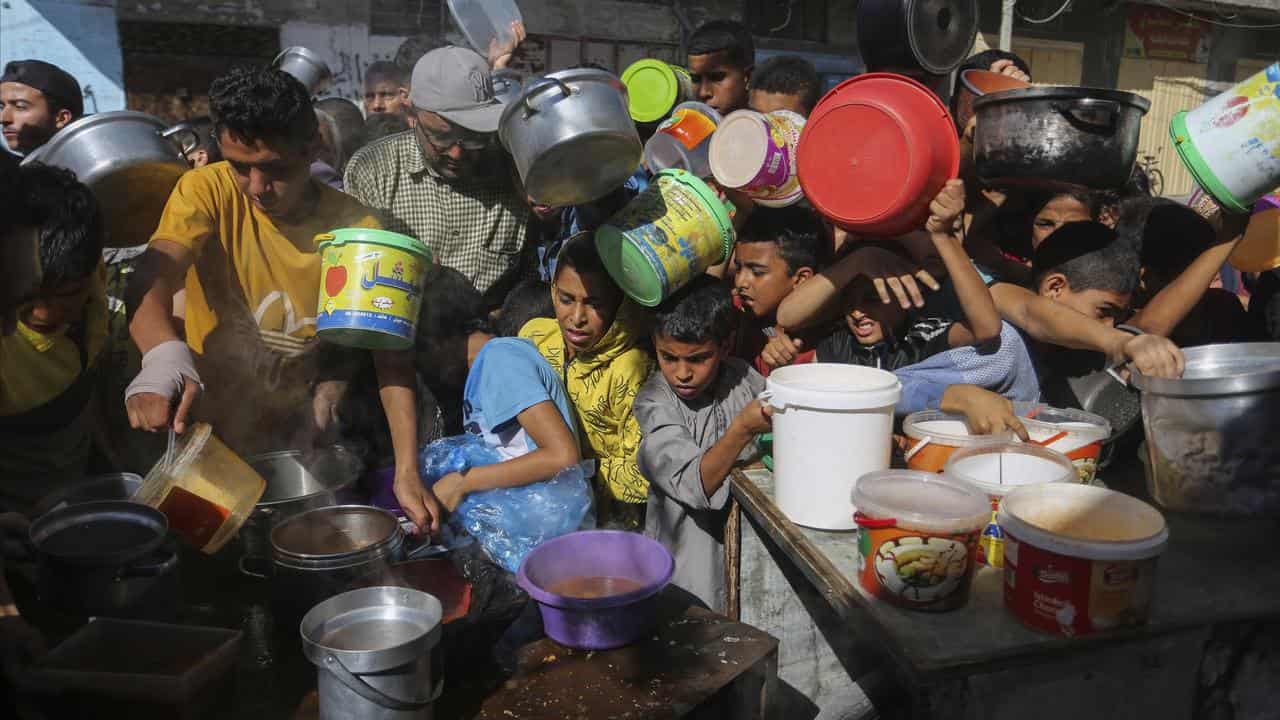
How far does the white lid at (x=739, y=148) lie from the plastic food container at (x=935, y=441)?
42.9 inches

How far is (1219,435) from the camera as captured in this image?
6.29 feet

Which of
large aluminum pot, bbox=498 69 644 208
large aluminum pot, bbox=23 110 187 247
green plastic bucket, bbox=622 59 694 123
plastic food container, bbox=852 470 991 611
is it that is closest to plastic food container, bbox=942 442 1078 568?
plastic food container, bbox=852 470 991 611

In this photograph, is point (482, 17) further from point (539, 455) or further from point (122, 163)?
point (539, 455)

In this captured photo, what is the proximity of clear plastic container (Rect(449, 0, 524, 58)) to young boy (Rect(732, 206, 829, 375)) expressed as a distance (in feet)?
7.09

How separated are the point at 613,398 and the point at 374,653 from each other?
1693 mm

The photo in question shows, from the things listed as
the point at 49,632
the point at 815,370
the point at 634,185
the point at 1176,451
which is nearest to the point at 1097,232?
the point at 1176,451

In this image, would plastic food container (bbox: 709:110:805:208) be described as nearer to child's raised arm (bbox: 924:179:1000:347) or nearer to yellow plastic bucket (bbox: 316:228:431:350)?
child's raised arm (bbox: 924:179:1000:347)

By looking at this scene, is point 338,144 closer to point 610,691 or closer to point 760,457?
point 760,457

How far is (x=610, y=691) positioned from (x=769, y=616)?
3.51ft

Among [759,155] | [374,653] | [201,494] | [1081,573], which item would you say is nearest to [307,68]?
[759,155]

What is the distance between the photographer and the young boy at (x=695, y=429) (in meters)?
2.64

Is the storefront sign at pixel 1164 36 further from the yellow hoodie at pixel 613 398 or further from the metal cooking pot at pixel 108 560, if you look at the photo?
the metal cooking pot at pixel 108 560

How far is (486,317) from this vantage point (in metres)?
3.64

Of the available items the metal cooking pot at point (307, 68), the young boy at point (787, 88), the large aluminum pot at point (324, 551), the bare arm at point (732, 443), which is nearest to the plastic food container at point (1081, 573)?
the bare arm at point (732, 443)
